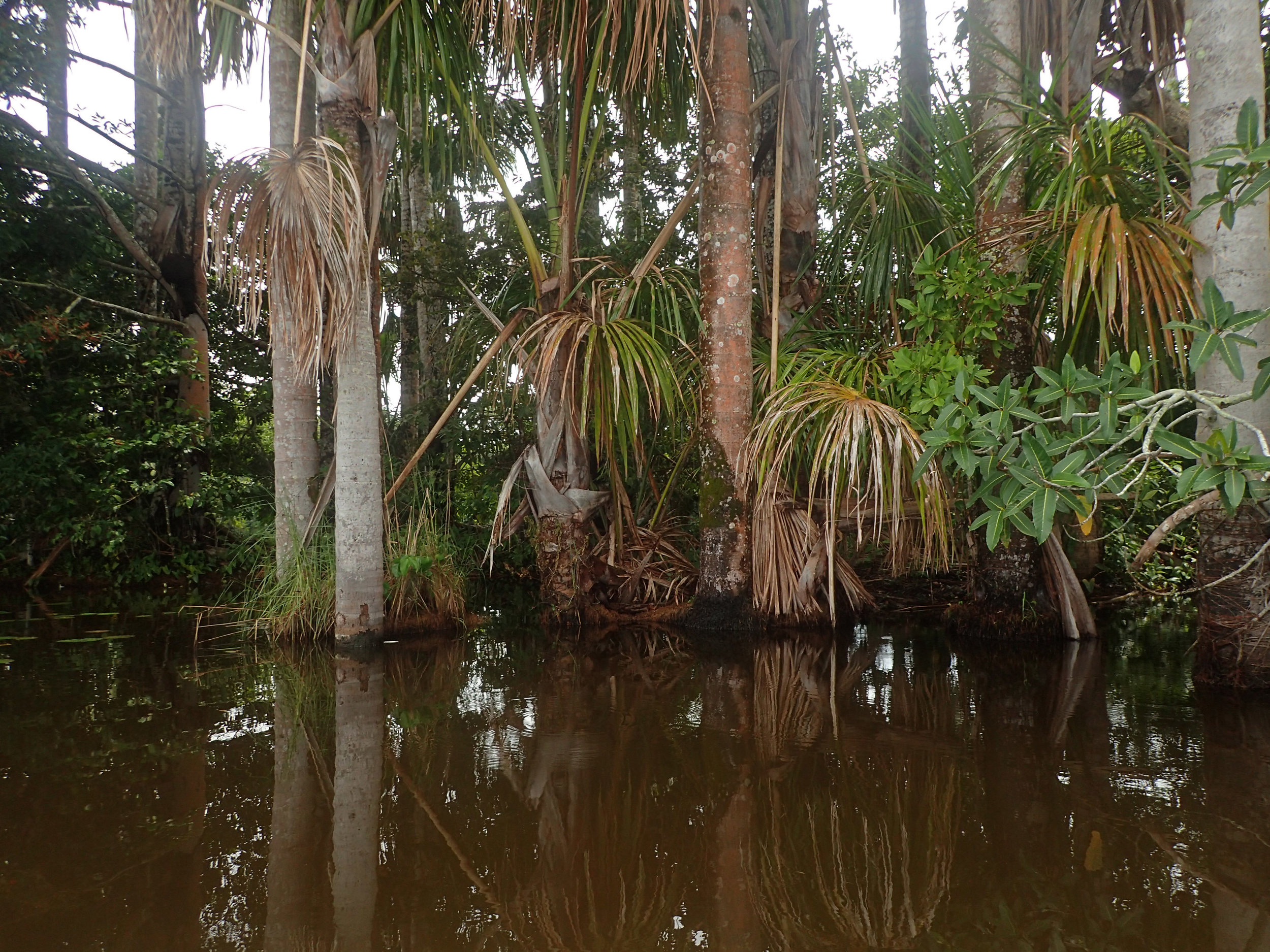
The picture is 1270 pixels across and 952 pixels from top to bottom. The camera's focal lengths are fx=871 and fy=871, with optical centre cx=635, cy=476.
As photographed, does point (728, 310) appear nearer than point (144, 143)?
Yes

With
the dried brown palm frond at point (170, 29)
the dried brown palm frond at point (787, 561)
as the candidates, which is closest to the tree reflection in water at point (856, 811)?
the dried brown palm frond at point (787, 561)

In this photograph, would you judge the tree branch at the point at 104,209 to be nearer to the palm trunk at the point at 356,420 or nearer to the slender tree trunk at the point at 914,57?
the palm trunk at the point at 356,420

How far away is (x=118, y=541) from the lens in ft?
19.0

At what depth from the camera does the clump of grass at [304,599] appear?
4.12m

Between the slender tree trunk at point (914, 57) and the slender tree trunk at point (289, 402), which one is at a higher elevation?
the slender tree trunk at point (914, 57)

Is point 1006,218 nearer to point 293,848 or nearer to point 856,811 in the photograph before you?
point 856,811

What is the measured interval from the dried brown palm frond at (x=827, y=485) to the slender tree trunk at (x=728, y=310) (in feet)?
0.43

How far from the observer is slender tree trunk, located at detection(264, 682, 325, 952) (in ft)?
4.68

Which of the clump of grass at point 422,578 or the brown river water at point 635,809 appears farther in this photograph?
the clump of grass at point 422,578

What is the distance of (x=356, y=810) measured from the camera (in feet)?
6.35

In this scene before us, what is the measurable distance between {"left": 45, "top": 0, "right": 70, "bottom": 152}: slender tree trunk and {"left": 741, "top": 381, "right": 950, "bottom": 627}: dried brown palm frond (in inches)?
216

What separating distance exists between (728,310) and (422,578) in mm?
2026

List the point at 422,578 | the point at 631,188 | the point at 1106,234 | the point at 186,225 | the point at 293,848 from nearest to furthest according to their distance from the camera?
1. the point at 293,848
2. the point at 1106,234
3. the point at 422,578
4. the point at 186,225
5. the point at 631,188

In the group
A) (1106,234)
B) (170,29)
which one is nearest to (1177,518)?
(1106,234)
